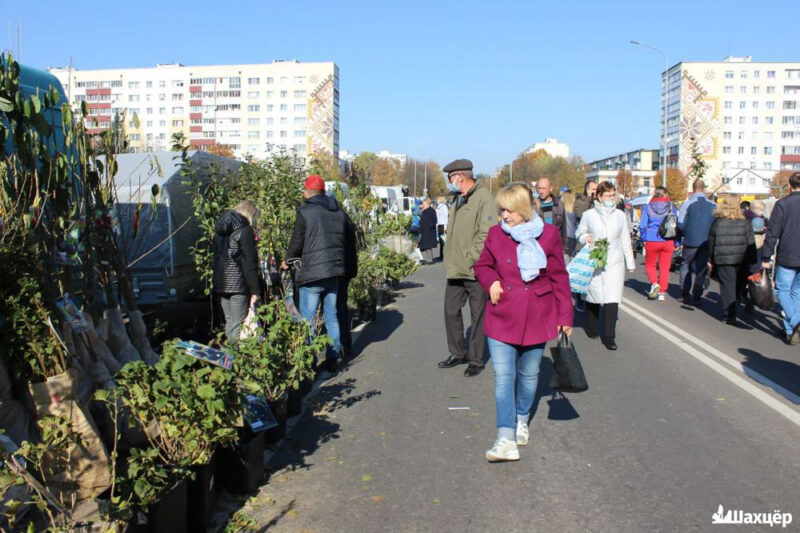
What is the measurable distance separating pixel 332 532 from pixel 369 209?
12.5m

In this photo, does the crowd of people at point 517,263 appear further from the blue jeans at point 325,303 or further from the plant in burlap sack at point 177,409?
the plant in burlap sack at point 177,409

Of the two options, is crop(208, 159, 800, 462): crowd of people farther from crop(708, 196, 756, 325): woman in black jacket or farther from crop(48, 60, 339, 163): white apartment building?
crop(48, 60, 339, 163): white apartment building

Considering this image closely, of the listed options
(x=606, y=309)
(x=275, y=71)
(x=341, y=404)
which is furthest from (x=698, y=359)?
(x=275, y=71)

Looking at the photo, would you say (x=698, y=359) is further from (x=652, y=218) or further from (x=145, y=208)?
(x=145, y=208)

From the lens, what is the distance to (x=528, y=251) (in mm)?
4891

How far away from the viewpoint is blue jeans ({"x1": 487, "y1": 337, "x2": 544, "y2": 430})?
5.06 metres

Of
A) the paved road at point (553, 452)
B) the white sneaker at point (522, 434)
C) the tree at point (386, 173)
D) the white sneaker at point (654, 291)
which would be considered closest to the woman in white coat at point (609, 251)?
the paved road at point (553, 452)

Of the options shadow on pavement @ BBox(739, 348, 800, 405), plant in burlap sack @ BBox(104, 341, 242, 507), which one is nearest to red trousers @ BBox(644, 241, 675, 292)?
shadow on pavement @ BBox(739, 348, 800, 405)

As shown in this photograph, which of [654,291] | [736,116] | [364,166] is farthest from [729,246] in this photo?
[736,116]

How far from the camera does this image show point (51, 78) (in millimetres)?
7543

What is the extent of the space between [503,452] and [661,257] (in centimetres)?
916

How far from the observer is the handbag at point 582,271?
900 cm

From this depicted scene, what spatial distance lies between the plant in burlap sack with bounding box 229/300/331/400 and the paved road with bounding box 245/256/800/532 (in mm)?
481

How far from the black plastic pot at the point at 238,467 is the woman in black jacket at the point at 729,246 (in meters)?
8.30
